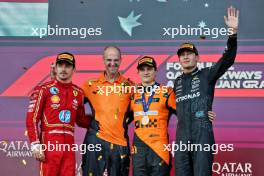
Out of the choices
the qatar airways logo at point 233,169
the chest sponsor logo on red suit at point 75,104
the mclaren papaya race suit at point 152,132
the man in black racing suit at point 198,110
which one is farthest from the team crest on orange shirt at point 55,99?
the qatar airways logo at point 233,169

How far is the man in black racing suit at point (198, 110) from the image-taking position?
3314mm

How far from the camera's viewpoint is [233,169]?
4215 mm

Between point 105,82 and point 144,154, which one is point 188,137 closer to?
point 144,154

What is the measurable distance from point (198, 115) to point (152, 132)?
1.26 ft

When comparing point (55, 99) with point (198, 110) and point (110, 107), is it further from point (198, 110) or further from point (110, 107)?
point (198, 110)

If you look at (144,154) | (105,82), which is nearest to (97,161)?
(144,154)

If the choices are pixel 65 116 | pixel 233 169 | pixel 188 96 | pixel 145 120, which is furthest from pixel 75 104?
pixel 233 169

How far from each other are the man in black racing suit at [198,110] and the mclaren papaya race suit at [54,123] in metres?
0.80

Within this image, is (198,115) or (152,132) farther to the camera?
(152,132)

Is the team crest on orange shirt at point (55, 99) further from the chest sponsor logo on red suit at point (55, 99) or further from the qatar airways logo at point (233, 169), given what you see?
the qatar airways logo at point (233, 169)

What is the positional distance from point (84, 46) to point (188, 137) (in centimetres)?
151

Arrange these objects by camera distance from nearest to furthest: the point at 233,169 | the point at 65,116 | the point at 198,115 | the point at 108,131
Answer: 1. the point at 198,115
2. the point at 65,116
3. the point at 108,131
4. the point at 233,169

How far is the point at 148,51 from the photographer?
4312 mm

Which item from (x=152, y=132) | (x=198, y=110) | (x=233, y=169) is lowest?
(x=233, y=169)
